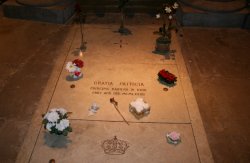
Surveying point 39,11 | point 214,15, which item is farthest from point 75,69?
point 214,15

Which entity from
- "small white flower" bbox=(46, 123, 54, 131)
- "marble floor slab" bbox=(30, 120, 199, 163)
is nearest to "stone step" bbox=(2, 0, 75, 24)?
"marble floor slab" bbox=(30, 120, 199, 163)

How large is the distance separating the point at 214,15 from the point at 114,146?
741 cm

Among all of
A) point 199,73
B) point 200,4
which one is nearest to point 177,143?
point 199,73

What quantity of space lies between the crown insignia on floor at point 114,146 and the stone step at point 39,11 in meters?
6.59

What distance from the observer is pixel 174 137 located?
5598 millimetres

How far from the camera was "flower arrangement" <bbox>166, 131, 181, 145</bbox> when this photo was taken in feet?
18.4

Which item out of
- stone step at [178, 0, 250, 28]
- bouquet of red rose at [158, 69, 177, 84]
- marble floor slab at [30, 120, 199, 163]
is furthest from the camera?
stone step at [178, 0, 250, 28]

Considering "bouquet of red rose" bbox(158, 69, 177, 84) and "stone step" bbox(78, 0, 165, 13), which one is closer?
"bouquet of red rose" bbox(158, 69, 177, 84)

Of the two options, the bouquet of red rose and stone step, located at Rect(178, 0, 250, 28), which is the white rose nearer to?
the bouquet of red rose

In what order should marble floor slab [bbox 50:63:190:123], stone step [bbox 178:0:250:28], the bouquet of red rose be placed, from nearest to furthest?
1. marble floor slab [bbox 50:63:190:123]
2. the bouquet of red rose
3. stone step [bbox 178:0:250:28]

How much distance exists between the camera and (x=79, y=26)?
33.8 ft

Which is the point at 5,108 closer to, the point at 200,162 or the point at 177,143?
the point at 177,143

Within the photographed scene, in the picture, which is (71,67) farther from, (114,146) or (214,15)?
(214,15)

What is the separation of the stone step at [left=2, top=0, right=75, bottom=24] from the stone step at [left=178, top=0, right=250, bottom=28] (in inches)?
186
